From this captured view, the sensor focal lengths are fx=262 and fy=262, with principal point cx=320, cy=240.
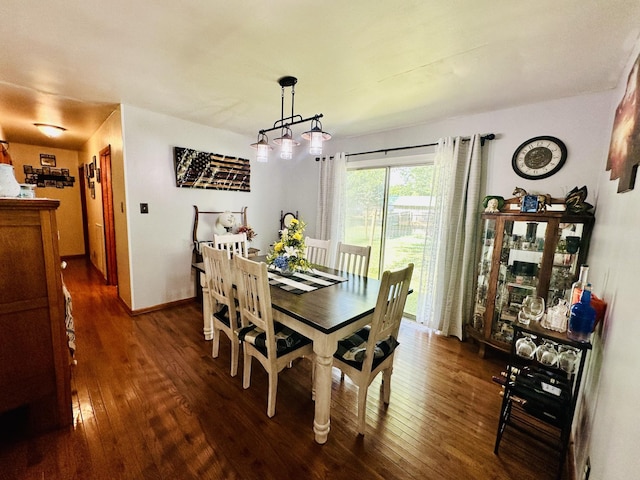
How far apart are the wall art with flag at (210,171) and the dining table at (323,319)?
2.29m

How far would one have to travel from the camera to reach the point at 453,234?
2.92 m

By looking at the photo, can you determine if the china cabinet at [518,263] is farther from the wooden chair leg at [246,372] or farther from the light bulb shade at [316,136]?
the wooden chair leg at [246,372]

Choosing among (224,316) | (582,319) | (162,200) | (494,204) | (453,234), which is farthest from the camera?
(162,200)

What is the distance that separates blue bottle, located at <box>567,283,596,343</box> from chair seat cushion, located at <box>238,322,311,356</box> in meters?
1.51

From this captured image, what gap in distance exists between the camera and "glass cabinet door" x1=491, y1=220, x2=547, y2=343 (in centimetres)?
232

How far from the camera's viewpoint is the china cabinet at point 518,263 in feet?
7.13

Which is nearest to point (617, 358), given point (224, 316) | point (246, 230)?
point (224, 316)

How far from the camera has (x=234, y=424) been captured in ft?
5.45

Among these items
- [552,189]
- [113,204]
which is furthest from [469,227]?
[113,204]

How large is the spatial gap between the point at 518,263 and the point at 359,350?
1.80m

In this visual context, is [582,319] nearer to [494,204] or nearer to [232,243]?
[494,204]

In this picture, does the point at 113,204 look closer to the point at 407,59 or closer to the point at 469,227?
the point at 407,59

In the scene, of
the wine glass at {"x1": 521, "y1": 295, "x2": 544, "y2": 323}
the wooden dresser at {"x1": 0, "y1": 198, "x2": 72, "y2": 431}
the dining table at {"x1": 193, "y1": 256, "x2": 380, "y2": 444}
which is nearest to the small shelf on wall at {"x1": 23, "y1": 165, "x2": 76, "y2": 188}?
the wooden dresser at {"x1": 0, "y1": 198, "x2": 72, "y2": 431}

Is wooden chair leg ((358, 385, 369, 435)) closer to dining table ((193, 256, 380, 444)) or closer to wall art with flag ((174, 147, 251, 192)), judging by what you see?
dining table ((193, 256, 380, 444))
